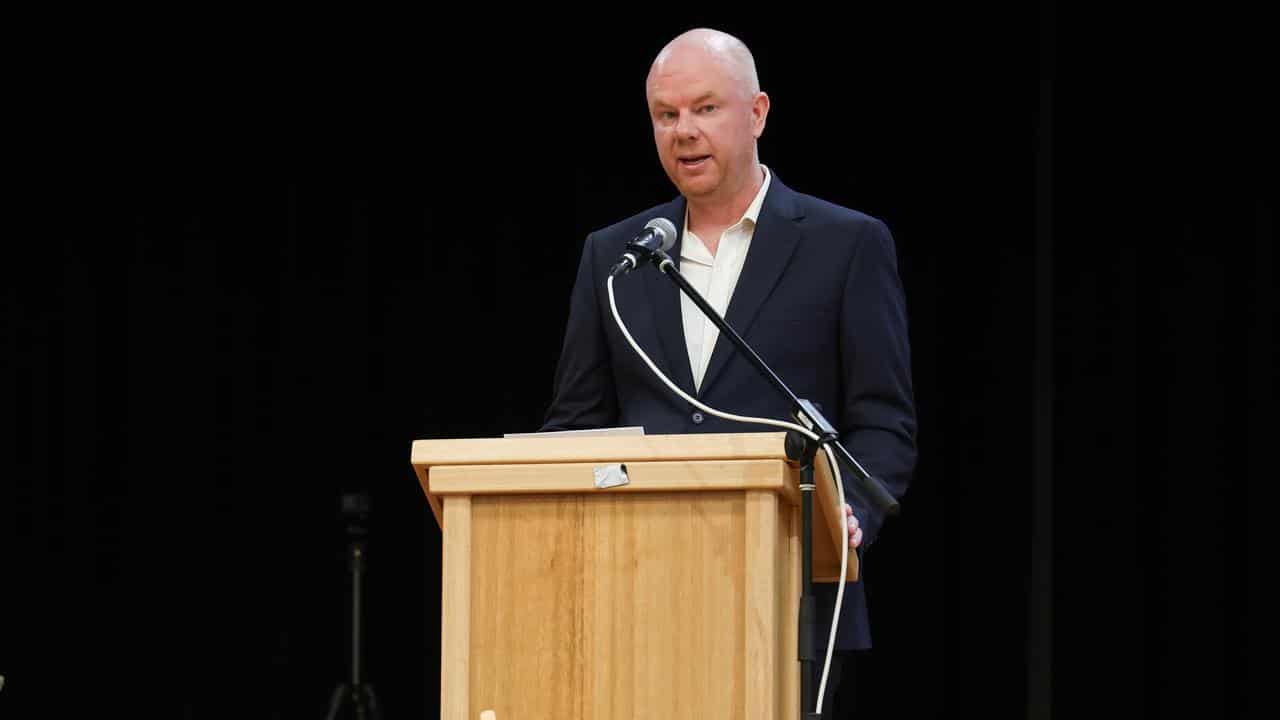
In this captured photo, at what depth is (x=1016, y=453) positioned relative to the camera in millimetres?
4461

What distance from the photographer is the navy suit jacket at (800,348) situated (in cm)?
245

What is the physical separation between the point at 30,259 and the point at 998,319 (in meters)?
2.93

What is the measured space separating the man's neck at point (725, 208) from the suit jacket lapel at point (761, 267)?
0.12 ft

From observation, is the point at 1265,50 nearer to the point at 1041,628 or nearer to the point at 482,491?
the point at 1041,628

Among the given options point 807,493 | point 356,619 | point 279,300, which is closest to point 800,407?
point 807,493

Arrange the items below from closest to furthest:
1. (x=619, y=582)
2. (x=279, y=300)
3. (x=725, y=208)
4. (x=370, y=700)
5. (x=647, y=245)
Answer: (x=619, y=582)
(x=647, y=245)
(x=725, y=208)
(x=370, y=700)
(x=279, y=300)

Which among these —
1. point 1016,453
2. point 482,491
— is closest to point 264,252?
point 1016,453

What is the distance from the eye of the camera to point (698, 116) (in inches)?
99.3

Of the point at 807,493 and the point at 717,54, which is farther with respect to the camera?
the point at 717,54

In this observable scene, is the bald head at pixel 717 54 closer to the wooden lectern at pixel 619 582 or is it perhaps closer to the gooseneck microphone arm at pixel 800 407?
the gooseneck microphone arm at pixel 800 407

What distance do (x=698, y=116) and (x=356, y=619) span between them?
269 cm

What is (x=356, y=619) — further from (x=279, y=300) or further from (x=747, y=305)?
(x=747, y=305)

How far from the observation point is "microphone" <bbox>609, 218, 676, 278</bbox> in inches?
80.7

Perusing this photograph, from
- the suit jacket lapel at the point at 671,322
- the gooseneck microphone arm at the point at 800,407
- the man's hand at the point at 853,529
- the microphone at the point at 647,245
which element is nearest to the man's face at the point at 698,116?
the suit jacket lapel at the point at 671,322
